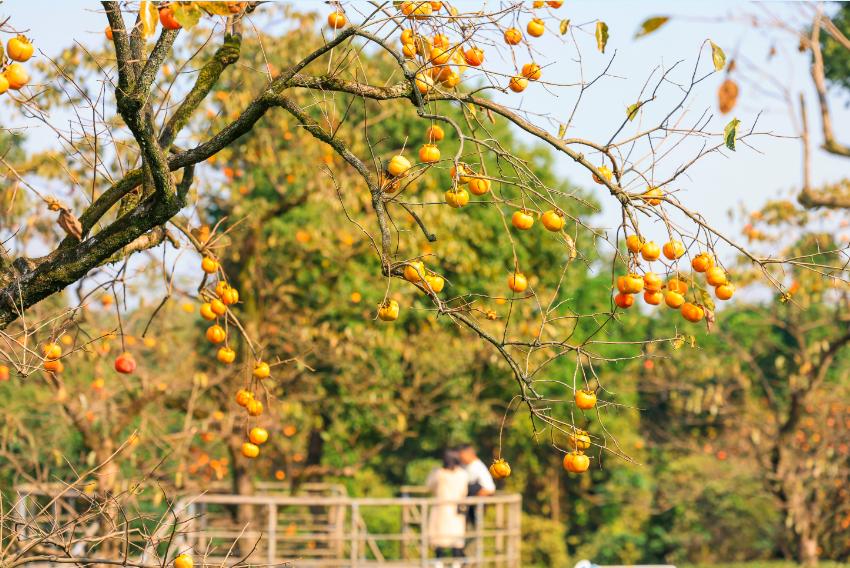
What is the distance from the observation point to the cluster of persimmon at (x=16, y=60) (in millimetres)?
2635

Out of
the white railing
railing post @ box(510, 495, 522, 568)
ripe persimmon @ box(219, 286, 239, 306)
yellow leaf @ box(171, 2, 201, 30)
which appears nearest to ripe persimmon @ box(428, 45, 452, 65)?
yellow leaf @ box(171, 2, 201, 30)

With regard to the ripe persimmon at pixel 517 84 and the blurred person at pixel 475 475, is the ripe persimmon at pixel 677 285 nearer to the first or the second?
the ripe persimmon at pixel 517 84

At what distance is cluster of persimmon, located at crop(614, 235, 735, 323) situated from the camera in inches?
109

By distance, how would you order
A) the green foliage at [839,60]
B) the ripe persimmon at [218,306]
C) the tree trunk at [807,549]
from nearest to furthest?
the ripe persimmon at [218,306] < the green foliage at [839,60] < the tree trunk at [807,549]

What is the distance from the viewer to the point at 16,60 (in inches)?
105

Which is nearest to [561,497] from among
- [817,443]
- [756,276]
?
[817,443]

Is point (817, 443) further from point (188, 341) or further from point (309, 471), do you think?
point (188, 341)

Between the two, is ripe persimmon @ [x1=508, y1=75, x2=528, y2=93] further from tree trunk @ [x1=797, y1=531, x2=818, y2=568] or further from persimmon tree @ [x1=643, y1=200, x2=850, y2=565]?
tree trunk @ [x1=797, y1=531, x2=818, y2=568]

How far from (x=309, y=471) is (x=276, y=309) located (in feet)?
5.43

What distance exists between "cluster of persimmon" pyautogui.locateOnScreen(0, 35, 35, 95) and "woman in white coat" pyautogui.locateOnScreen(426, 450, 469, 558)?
5869mm

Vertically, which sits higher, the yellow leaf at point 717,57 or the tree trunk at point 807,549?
the yellow leaf at point 717,57

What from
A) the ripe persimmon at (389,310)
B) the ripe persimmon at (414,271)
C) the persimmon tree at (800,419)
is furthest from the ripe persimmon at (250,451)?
the persimmon tree at (800,419)

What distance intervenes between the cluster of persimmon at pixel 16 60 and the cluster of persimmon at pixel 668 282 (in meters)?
1.67

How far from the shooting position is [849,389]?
11.9 meters
